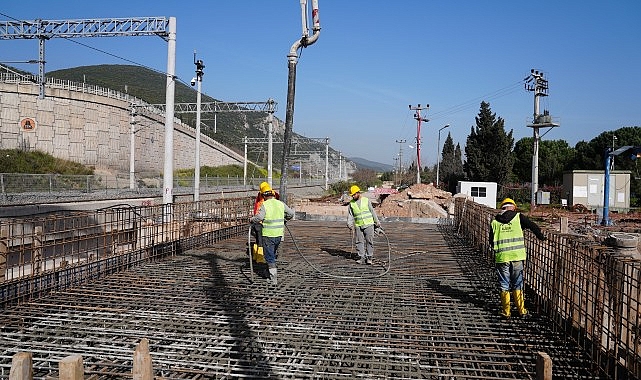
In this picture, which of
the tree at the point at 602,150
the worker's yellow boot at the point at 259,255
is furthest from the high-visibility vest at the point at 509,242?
the tree at the point at 602,150

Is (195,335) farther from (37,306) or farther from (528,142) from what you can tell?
(528,142)

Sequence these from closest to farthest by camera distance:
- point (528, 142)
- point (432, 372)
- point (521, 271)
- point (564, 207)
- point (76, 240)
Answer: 1. point (432, 372)
2. point (521, 271)
3. point (76, 240)
4. point (564, 207)
5. point (528, 142)

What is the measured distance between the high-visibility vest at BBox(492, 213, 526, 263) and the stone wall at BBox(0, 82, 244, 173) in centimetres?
2999

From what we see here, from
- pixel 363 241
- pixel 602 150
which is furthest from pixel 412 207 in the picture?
pixel 602 150

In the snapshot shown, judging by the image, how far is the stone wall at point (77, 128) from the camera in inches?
1348

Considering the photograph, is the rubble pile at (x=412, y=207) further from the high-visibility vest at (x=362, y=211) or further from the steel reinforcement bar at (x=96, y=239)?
the high-visibility vest at (x=362, y=211)

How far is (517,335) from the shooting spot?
5.25 metres

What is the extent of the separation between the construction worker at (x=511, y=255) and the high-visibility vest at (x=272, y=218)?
119 inches

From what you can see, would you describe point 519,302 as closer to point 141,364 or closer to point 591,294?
point 591,294

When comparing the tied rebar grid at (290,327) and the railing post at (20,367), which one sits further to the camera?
the tied rebar grid at (290,327)

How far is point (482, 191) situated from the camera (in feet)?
106

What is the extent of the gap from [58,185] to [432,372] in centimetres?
2327

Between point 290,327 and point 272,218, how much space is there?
2.34 metres

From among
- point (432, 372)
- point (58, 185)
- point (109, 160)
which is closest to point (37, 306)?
point (432, 372)
